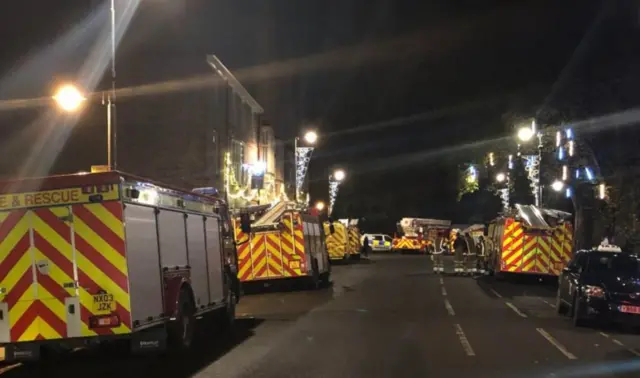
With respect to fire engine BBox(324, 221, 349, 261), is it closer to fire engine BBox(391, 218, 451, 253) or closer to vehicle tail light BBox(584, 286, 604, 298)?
fire engine BBox(391, 218, 451, 253)

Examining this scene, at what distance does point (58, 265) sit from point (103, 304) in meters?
0.79

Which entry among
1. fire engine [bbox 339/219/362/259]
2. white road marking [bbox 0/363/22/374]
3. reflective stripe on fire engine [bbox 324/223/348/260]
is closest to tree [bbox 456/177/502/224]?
fire engine [bbox 339/219/362/259]

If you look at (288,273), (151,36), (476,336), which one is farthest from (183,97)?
(476,336)

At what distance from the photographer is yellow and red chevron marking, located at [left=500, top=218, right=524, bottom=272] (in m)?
27.0

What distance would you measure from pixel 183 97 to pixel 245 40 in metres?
8.03

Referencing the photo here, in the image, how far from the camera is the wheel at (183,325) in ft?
38.0

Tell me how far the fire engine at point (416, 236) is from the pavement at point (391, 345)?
1701 inches

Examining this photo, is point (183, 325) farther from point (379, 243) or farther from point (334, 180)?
point (379, 243)

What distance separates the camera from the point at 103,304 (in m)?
9.70

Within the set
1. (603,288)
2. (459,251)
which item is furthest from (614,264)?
(459,251)

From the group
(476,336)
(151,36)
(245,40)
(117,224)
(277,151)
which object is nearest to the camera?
(117,224)

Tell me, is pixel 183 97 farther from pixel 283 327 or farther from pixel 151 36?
pixel 283 327

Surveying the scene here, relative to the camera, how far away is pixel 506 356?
452 inches

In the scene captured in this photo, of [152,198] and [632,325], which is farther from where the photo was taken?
[632,325]
